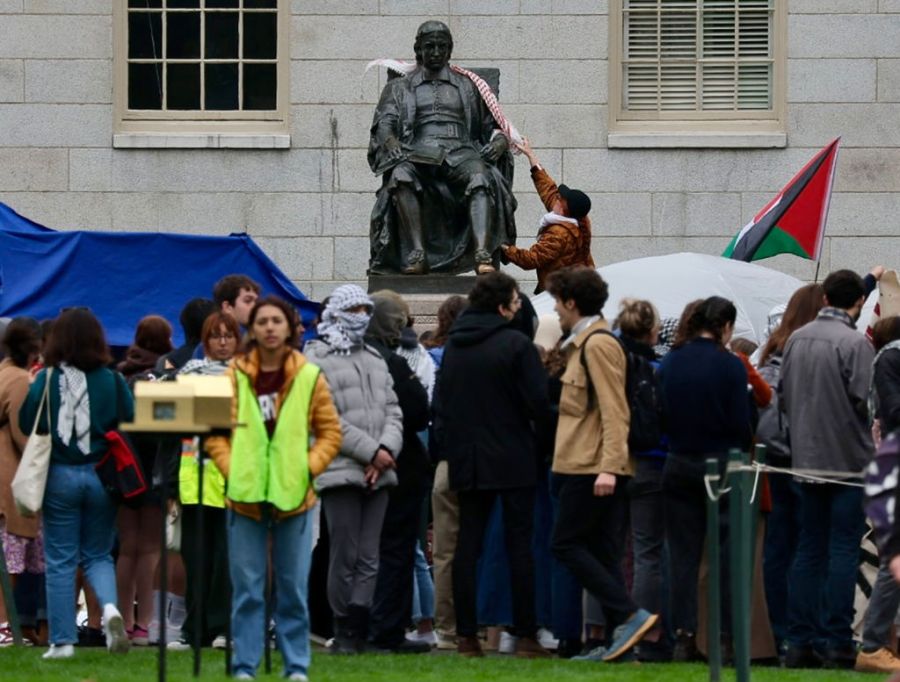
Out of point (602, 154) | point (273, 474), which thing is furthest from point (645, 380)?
point (602, 154)

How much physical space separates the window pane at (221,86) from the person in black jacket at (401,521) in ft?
30.8

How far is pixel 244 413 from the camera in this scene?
32.8 ft

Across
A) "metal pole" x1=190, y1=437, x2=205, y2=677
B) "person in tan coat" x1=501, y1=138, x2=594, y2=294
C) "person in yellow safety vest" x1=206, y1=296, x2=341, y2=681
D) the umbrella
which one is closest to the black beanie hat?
"person in tan coat" x1=501, y1=138, x2=594, y2=294

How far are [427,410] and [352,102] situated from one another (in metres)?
9.14

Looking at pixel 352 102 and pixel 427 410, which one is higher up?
pixel 352 102

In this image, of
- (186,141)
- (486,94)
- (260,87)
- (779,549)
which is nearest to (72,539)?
(779,549)

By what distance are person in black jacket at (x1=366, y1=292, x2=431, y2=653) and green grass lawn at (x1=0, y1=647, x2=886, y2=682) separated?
1.26 ft

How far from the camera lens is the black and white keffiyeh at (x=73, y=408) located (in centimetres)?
1169

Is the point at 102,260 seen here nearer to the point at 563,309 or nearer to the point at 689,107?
the point at 563,309

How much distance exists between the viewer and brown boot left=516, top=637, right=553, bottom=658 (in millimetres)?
12047

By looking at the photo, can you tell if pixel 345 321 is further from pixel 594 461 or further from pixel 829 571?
pixel 829 571

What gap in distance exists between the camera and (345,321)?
1172cm

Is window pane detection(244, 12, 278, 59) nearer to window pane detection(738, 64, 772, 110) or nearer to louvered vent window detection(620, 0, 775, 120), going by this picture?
louvered vent window detection(620, 0, 775, 120)

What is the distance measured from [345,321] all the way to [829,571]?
9.03ft
